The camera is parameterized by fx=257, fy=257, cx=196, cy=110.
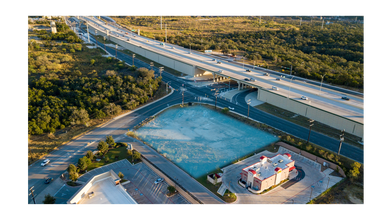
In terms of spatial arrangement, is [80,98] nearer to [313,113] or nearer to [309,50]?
[313,113]

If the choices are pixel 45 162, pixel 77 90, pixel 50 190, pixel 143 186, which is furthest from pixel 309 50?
pixel 50 190

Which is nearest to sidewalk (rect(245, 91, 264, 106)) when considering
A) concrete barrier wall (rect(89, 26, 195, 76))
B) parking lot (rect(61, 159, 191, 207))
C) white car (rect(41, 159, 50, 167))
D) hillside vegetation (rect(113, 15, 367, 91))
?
hillside vegetation (rect(113, 15, 367, 91))

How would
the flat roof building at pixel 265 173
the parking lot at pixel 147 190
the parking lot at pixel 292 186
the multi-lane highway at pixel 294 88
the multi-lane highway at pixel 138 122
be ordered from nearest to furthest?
the parking lot at pixel 147 190, the parking lot at pixel 292 186, the flat roof building at pixel 265 173, the multi-lane highway at pixel 138 122, the multi-lane highway at pixel 294 88

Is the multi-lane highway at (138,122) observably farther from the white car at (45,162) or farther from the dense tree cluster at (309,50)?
the dense tree cluster at (309,50)

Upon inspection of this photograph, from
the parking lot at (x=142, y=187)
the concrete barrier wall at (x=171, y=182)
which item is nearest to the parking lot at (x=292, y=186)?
the concrete barrier wall at (x=171, y=182)

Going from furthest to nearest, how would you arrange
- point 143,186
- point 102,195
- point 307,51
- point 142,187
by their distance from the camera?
point 307,51 < point 143,186 < point 142,187 < point 102,195
